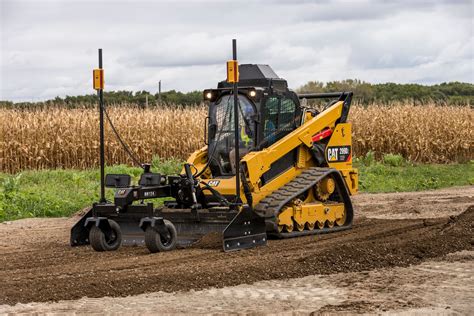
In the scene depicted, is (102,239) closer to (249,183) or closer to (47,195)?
(249,183)

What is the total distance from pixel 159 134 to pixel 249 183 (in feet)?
51.6

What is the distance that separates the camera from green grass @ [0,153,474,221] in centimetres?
1848

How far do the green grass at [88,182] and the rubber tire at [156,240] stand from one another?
5.76 m

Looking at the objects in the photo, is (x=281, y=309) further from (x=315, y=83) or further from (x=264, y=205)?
(x=315, y=83)

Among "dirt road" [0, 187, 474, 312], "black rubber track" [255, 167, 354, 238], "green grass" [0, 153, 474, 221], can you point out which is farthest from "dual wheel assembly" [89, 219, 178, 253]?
"green grass" [0, 153, 474, 221]

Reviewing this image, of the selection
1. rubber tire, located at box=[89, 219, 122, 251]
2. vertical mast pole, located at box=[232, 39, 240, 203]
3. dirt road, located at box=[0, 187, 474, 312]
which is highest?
vertical mast pole, located at box=[232, 39, 240, 203]

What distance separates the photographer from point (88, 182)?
888 inches

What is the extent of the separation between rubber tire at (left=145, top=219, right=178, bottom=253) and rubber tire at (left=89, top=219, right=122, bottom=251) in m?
0.79

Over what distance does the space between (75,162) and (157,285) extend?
60.3ft

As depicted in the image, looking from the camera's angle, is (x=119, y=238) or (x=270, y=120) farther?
(x=270, y=120)

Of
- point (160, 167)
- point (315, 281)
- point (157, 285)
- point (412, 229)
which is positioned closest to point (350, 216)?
point (412, 229)

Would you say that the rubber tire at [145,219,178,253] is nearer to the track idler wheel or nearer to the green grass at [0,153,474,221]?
the track idler wheel

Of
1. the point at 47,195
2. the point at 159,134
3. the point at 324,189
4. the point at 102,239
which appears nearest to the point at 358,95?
the point at 159,134

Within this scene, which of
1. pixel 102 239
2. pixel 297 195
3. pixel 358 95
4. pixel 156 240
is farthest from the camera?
pixel 358 95
